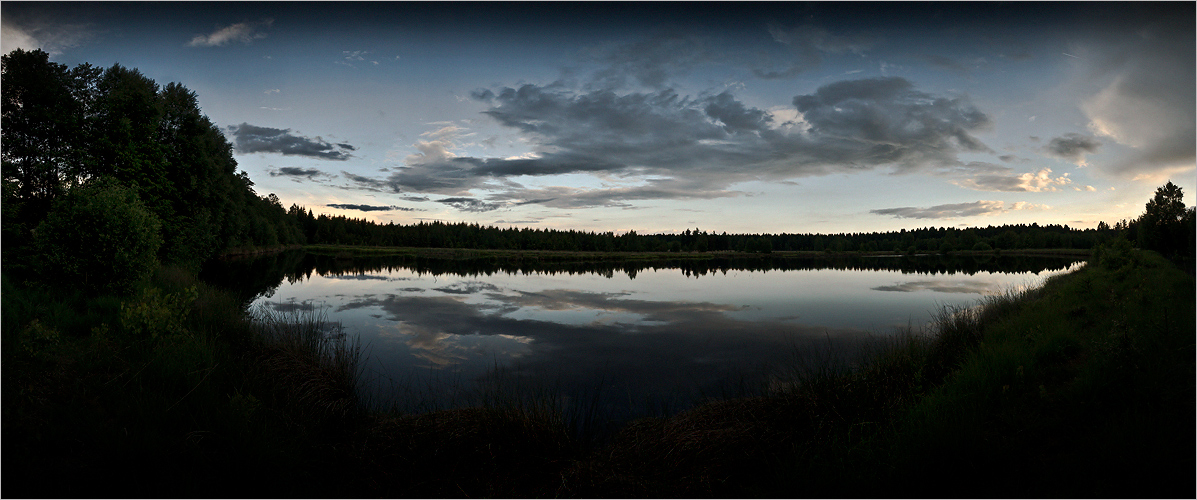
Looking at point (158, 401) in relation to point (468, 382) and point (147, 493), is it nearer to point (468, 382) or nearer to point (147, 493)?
point (147, 493)

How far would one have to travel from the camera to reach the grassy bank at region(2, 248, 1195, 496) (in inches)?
186

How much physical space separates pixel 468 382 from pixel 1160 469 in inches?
407

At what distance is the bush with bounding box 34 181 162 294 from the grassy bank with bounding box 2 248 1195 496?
11.3 ft

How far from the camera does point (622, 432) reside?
752 centimetres

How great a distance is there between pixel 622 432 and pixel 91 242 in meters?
14.5

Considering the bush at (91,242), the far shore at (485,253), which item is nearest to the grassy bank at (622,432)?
the bush at (91,242)

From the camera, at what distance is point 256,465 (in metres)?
5.26

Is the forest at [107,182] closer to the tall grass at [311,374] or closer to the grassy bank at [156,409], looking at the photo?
the grassy bank at [156,409]

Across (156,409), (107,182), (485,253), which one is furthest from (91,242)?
(485,253)

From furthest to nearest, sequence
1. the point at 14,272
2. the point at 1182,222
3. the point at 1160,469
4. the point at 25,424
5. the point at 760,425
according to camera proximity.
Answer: the point at 1182,222, the point at 14,272, the point at 760,425, the point at 25,424, the point at 1160,469

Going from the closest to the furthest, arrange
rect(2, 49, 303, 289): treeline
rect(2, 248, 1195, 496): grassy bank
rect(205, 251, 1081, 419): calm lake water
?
rect(2, 248, 1195, 496): grassy bank → rect(205, 251, 1081, 419): calm lake water → rect(2, 49, 303, 289): treeline

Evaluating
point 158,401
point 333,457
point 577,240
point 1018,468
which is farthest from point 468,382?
point 577,240

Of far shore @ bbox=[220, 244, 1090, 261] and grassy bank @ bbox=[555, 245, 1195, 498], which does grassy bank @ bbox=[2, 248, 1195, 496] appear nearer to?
grassy bank @ bbox=[555, 245, 1195, 498]

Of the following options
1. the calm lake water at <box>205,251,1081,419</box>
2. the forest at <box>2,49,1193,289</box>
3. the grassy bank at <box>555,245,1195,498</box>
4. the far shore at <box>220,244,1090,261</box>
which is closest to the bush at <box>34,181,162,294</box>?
the forest at <box>2,49,1193,289</box>
